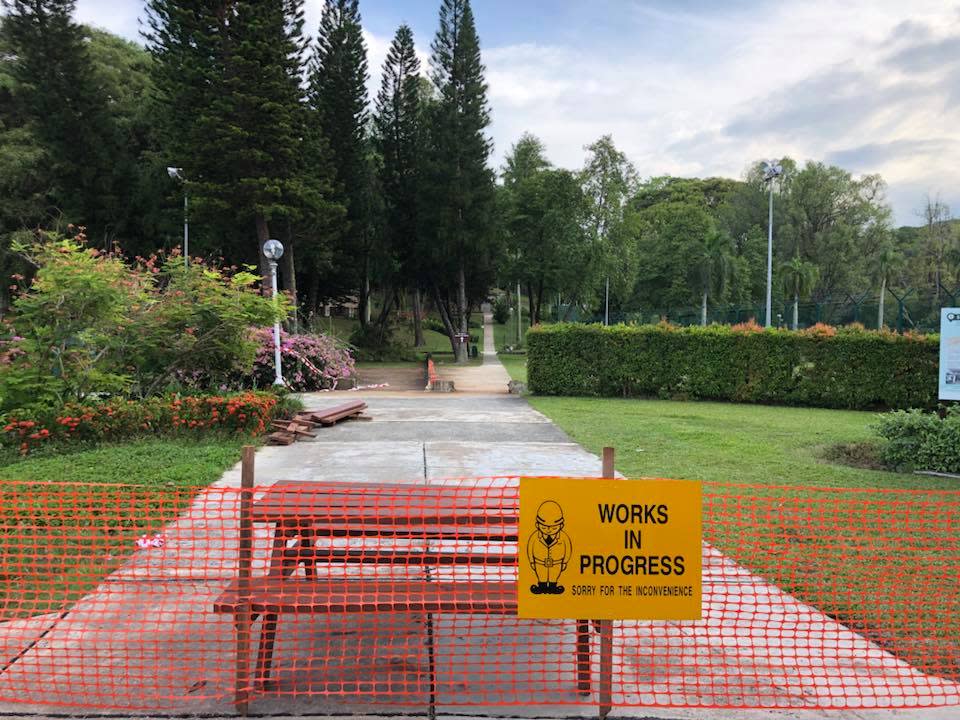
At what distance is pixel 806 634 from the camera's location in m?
3.80

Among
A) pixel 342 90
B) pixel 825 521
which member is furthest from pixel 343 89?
pixel 825 521

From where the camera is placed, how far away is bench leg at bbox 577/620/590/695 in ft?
10.2

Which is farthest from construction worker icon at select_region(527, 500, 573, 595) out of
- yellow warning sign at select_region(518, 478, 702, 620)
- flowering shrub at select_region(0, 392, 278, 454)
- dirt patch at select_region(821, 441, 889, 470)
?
flowering shrub at select_region(0, 392, 278, 454)

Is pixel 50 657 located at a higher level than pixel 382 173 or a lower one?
lower

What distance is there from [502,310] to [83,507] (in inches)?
2510

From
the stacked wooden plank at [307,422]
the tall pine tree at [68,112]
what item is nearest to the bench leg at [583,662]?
the stacked wooden plank at [307,422]

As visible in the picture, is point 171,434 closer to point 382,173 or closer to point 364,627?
point 364,627

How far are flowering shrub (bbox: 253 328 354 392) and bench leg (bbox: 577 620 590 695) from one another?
16.8 metres

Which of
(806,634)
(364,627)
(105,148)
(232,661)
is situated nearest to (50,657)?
(232,661)

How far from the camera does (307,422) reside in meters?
11.2

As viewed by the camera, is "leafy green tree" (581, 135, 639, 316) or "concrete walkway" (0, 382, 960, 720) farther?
"leafy green tree" (581, 135, 639, 316)

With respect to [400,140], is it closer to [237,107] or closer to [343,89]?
[343,89]

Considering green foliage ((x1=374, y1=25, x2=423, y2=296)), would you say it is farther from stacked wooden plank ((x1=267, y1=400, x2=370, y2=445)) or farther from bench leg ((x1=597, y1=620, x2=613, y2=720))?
bench leg ((x1=597, y1=620, x2=613, y2=720))

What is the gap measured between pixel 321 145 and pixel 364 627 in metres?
26.3
